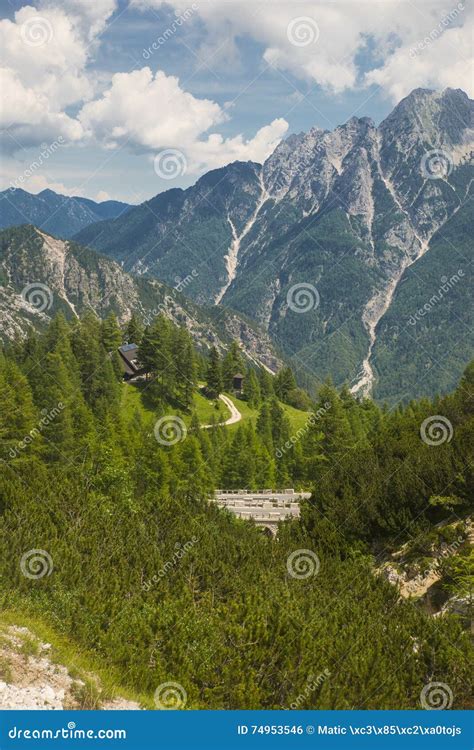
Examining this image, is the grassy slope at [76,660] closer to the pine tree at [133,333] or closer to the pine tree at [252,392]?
the pine tree at [133,333]

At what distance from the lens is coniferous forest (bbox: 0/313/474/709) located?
1633 centimetres

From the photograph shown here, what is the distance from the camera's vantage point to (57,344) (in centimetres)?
7238

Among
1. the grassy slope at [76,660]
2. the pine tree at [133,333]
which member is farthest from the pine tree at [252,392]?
the grassy slope at [76,660]

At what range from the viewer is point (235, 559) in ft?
88.7

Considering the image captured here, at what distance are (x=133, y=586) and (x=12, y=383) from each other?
34.8 m

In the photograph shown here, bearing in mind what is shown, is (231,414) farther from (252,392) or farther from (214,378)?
(252,392)

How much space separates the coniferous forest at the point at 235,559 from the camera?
16328mm

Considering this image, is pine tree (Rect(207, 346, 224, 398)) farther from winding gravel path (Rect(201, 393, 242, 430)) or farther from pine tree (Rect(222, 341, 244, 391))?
pine tree (Rect(222, 341, 244, 391))

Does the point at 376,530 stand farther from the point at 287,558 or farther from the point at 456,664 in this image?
the point at 456,664

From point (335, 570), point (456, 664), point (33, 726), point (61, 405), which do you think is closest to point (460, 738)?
point (456, 664)

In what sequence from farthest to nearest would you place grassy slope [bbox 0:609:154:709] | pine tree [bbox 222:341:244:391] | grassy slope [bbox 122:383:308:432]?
1. pine tree [bbox 222:341:244:391]
2. grassy slope [bbox 122:383:308:432]
3. grassy slope [bbox 0:609:154:709]

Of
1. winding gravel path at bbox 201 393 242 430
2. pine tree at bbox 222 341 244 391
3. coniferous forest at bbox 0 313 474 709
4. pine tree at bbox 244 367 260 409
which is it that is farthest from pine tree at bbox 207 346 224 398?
coniferous forest at bbox 0 313 474 709

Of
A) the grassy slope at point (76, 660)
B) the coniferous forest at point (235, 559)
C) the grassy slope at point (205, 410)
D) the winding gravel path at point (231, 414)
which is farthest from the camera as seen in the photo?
the winding gravel path at point (231, 414)

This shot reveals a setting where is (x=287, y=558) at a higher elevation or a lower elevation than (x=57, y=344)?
higher
